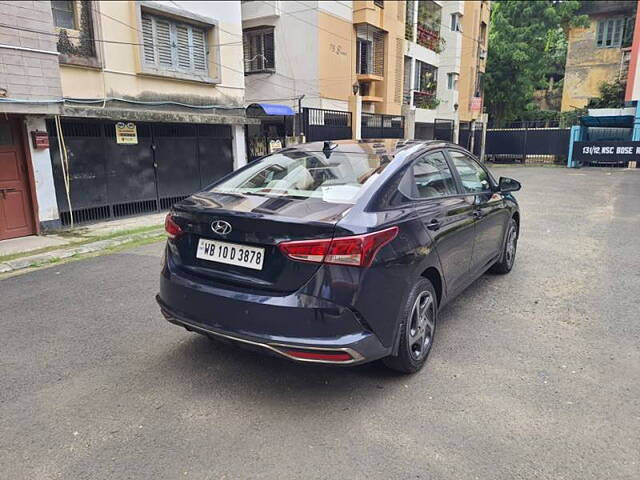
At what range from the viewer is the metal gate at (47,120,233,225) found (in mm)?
9344

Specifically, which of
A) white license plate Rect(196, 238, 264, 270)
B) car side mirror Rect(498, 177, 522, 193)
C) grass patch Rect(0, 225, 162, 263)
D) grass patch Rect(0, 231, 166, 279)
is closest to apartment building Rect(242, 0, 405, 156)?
grass patch Rect(0, 225, 162, 263)

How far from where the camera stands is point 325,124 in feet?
53.5

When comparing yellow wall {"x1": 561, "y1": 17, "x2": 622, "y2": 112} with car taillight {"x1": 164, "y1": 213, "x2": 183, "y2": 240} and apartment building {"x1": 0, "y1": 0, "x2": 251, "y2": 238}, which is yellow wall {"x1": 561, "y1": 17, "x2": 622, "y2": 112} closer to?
apartment building {"x1": 0, "y1": 0, "x2": 251, "y2": 238}

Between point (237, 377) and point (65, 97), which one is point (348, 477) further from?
point (65, 97)

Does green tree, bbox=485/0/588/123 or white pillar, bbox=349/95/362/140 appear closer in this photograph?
white pillar, bbox=349/95/362/140

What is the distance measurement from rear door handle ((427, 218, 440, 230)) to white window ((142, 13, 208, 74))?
30.1 feet

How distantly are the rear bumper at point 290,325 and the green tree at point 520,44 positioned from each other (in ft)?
100

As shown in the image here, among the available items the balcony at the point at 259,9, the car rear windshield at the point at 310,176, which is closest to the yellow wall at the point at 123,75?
the balcony at the point at 259,9

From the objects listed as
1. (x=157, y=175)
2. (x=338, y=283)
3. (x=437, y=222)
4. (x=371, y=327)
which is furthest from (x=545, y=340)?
(x=157, y=175)

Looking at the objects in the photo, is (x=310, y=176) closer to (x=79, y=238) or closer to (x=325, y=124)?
(x=79, y=238)

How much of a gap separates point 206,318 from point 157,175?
8.86 m

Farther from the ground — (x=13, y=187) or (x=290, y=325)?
(x=13, y=187)

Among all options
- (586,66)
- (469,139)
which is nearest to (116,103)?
(469,139)

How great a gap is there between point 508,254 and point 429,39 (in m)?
23.7
